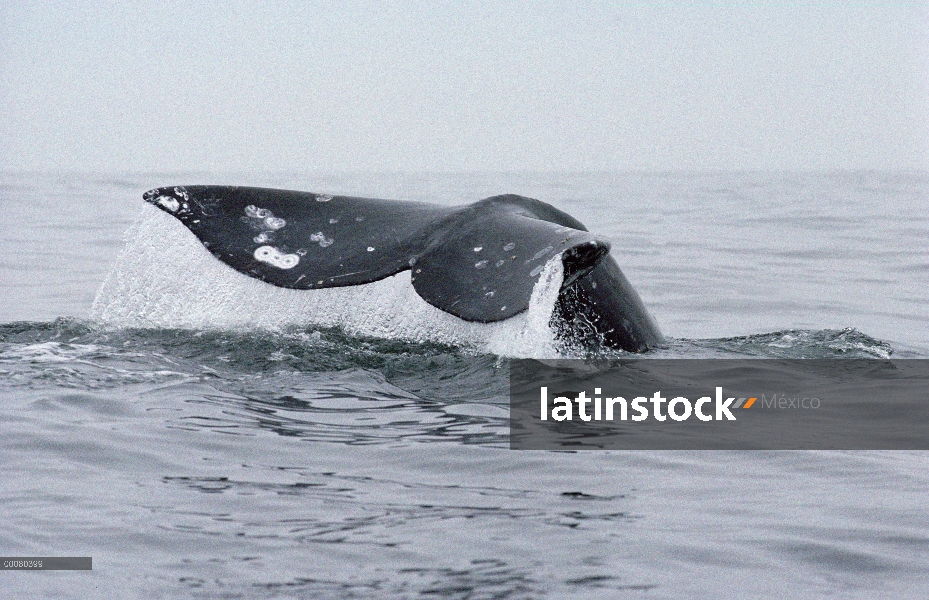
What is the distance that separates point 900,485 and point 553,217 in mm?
2458

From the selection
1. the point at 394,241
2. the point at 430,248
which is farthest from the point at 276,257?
the point at 430,248

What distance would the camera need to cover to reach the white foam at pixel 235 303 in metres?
6.26

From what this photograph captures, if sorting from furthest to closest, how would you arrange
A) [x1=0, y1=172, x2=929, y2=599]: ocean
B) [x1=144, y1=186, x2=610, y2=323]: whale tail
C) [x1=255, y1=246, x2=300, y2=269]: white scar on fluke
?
1. [x1=255, y1=246, x2=300, y2=269]: white scar on fluke
2. [x1=144, y1=186, x2=610, y2=323]: whale tail
3. [x1=0, y1=172, x2=929, y2=599]: ocean

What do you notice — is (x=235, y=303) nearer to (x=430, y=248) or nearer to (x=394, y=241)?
(x=394, y=241)

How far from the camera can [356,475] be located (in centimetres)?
448

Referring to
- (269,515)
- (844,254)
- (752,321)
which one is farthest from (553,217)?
(844,254)

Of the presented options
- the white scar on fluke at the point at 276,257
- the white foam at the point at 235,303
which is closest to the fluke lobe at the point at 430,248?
the white scar on fluke at the point at 276,257

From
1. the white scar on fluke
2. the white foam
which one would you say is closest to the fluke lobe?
the white scar on fluke

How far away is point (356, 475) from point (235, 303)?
8.18 feet

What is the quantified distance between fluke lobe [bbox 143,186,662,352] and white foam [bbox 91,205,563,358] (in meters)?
0.17

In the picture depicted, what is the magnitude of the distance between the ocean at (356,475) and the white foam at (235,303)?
2 cm

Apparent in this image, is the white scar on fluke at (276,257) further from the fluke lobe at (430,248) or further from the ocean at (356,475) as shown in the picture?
the ocean at (356,475)

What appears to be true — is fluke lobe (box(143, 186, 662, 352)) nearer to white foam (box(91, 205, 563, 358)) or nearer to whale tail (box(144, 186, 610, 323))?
whale tail (box(144, 186, 610, 323))

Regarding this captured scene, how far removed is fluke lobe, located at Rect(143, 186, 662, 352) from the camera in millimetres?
5379
